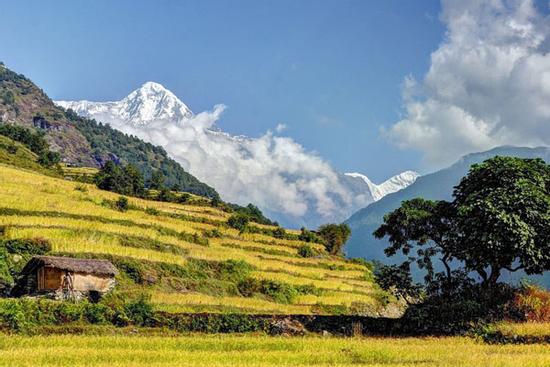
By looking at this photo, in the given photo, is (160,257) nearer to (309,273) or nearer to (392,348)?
(309,273)

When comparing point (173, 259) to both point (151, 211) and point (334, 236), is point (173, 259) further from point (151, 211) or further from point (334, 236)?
point (334, 236)

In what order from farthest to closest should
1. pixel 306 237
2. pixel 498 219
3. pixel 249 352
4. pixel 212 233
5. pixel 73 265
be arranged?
pixel 306 237
pixel 212 233
pixel 73 265
pixel 498 219
pixel 249 352

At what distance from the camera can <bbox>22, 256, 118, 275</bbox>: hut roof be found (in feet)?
123

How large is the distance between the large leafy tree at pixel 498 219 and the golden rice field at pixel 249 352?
18.9 ft

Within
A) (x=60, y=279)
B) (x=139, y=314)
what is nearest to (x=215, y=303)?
(x=60, y=279)

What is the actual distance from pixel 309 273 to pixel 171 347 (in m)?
47.8

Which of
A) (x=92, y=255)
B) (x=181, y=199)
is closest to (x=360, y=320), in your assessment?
(x=92, y=255)

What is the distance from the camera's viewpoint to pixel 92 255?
4556cm

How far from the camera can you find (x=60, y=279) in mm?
38000

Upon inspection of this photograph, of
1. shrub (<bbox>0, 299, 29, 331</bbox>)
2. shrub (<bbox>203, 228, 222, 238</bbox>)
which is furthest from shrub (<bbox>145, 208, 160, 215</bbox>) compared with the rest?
shrub (<bbox>0, 299, 29, 331</bbox>)

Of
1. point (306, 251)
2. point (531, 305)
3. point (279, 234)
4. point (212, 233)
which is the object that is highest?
point (279, 234)

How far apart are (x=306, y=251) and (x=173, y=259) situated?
120ft

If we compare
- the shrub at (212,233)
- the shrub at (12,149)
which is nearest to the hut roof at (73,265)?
the shrub at (212,233)

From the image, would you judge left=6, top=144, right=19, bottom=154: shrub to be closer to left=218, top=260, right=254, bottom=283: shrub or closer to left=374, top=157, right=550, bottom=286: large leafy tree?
left=218, top=260, right=254, bottom=283: shrub
